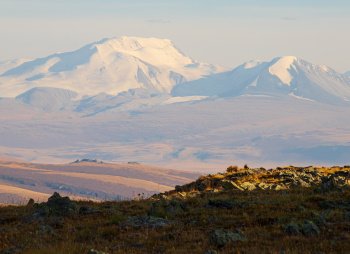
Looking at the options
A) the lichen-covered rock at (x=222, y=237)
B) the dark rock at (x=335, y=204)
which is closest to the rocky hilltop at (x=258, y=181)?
the dark rock at (x=335, y=204)

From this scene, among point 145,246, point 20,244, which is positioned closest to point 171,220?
point 145,246

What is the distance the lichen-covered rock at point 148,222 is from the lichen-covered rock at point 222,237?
131 inches

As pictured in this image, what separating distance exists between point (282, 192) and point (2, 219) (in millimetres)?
12237

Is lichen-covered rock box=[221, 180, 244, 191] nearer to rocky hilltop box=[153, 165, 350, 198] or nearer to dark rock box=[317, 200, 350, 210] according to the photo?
rocky hilltop box=[153, 165, 350, 198]

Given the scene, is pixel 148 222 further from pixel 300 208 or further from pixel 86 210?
pixel 300 208

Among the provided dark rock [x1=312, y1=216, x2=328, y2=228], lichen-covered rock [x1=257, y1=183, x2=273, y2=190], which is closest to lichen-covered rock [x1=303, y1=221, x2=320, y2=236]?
dark rock [x1=312, y1=216, x2=328, y2=228]

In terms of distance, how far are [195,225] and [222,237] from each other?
10.8 ft

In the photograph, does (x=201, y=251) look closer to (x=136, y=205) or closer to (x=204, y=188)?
(x=136, y=205)

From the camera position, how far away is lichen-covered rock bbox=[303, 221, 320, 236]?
17.4 metres

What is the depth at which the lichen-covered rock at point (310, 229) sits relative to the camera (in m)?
17.4

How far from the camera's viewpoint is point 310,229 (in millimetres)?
17578

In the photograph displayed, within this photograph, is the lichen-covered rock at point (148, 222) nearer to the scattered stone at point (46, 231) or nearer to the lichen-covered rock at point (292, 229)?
the scattered stone at point (46, 231)

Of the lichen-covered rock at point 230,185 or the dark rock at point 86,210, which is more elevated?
the lichen-covered rock at point 230,185

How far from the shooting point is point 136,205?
84.0 feet
